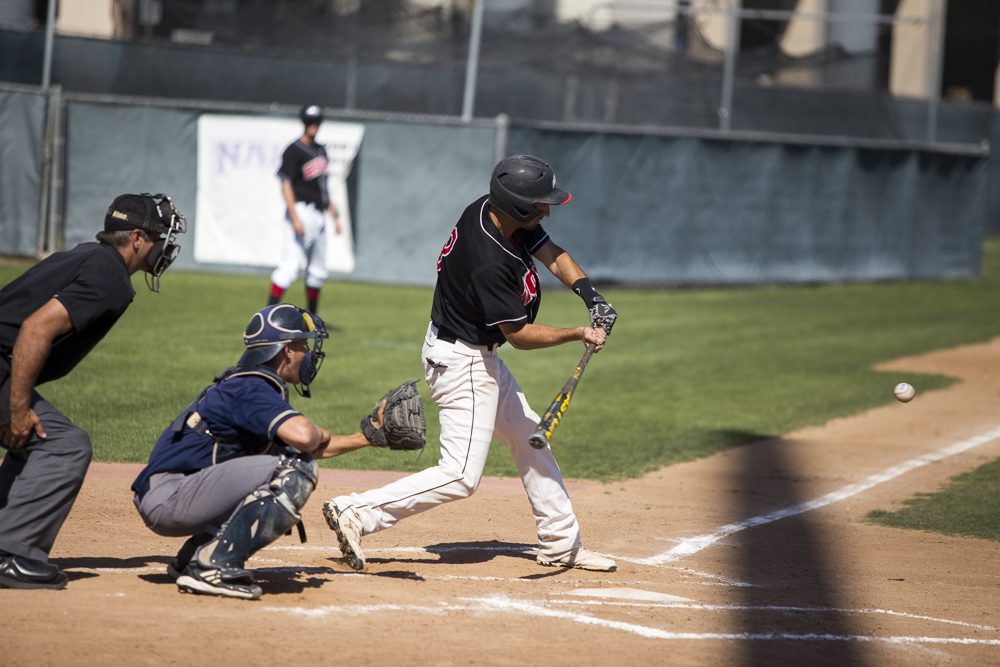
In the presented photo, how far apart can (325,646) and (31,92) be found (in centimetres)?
1306

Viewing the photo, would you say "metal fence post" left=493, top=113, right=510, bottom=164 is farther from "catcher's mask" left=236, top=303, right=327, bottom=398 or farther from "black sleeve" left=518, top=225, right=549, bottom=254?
"catcher's mask" left=236, top=303, right=327, bottom=398

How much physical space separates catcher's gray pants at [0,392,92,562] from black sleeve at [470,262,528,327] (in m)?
1.68

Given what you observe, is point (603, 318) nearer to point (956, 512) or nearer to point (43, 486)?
point (43, 486)

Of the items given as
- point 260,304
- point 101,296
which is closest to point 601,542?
point 101,296

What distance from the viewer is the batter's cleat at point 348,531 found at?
4.24 metres

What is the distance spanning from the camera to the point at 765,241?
17.0 m

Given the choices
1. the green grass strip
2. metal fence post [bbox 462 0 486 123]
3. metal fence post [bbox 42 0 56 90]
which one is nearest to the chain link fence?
metal fence post [bbox 42 0 56 90]

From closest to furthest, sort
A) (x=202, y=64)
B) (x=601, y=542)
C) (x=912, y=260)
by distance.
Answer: (x=601, y=542), (x=202, y=64), (x=912, y=260)

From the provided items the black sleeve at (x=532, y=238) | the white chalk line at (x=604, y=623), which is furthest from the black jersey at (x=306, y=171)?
the white chalk line at (x=604, y=623)

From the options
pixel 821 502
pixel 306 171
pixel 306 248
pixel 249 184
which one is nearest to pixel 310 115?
pixel 306 171

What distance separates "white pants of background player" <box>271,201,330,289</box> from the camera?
10812 millimetres

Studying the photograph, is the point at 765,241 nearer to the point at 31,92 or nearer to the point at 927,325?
the point at 927,325

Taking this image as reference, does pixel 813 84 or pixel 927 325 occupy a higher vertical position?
pixel 813 84

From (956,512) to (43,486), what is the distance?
5.10m
